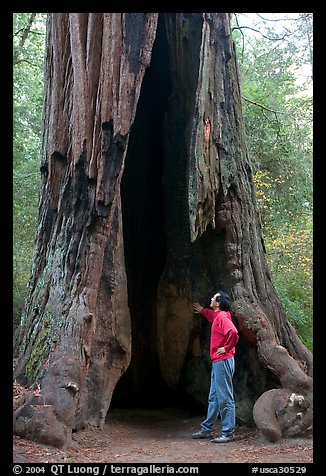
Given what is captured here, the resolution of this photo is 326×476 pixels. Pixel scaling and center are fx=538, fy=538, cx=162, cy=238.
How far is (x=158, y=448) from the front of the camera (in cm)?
591

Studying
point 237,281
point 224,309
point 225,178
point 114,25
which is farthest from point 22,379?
point 114,25

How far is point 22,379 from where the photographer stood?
631cm

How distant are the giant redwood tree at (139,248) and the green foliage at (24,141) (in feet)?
16.8

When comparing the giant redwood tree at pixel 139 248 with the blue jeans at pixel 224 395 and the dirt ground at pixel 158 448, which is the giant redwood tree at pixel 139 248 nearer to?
A: the dirt ground at pixel 158 448

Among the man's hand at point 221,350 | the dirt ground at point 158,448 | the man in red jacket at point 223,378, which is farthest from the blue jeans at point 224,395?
the dirt ground at point 158,448

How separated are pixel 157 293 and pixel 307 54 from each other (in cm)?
998

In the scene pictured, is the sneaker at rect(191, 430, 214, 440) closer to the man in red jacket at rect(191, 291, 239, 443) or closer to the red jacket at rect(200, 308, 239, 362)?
the man in red jacket at rect(191, 291, 239, 443)

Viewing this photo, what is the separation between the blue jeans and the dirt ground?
0.77 feet

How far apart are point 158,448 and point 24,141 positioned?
36.4 feet

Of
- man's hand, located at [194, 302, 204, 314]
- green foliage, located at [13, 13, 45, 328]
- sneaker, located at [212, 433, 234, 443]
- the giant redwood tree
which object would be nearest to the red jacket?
the giant redwood tree

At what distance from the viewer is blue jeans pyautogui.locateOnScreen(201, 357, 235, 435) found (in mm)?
6262

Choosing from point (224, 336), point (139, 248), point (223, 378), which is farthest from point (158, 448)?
point (139, 248)

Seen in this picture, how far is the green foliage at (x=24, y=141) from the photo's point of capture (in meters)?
13.6
